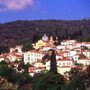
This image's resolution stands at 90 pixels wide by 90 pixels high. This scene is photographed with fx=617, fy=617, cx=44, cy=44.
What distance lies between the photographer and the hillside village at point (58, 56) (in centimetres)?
9775

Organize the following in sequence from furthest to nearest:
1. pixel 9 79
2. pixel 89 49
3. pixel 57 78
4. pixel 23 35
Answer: pixel 23 35 < pixel 89 49 < pixel 9 79 < pixel 57 78

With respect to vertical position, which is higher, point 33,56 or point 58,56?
point 33,56

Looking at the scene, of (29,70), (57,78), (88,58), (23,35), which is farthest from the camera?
(23,35)

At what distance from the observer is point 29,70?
9531cm

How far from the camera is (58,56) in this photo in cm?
11069

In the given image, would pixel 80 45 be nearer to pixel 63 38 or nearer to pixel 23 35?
pixel 63 38

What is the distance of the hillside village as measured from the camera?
97750mm

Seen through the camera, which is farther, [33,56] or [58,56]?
[33,56]

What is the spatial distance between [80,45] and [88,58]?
1858cm

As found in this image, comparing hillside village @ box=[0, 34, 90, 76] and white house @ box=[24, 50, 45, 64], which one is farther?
white house @ box=[24, 50, 45, 64]

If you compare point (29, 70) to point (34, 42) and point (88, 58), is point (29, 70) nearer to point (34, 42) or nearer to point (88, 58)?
point (88, 58)

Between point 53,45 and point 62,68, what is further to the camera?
point 53,45

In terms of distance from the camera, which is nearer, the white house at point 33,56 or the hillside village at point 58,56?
the hillside village at point 58,56

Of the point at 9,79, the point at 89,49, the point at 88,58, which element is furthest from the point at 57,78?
the point at 89,49
